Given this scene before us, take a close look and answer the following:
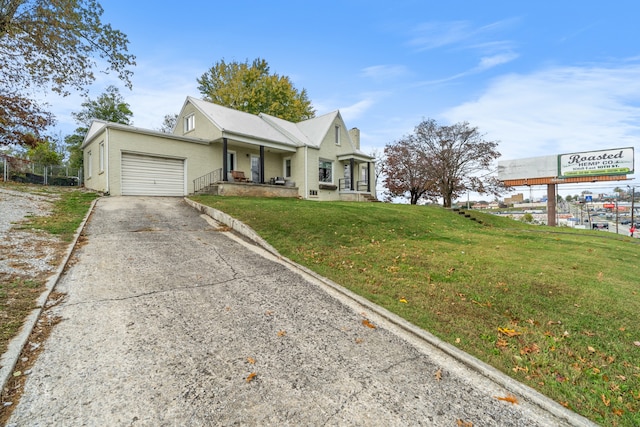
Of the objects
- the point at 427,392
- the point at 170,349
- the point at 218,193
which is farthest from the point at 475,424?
the point at 218,193

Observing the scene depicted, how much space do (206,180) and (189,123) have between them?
4954 millimetres

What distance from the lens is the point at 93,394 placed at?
225cm

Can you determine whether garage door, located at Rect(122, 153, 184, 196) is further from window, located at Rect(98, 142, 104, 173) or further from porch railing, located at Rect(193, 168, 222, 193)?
window, located at Rect(98, 142, 104, 173)

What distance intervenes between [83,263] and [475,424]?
243 inches

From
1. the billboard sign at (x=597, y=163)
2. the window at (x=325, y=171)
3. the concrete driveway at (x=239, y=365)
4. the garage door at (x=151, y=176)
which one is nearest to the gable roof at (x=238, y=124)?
the window at (x=325, y=171)

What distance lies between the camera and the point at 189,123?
19703mm

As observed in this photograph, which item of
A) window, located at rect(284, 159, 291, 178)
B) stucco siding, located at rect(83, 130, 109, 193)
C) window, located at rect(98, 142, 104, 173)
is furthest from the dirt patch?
window, located at rect(284, 159, 291, 178)

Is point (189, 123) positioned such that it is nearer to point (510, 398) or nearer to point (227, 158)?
point (227, 158)

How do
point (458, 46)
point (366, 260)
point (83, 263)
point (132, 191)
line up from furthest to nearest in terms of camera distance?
point (132, 191)
point (458, 46)
point (366, 260)
point (83, 263)

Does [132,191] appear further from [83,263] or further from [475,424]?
[475,424]

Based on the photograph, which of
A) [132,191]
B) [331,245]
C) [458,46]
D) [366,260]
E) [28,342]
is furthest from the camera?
[132,191]

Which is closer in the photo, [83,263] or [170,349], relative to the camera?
[170,349]

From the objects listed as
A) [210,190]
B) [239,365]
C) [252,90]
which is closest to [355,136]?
[252,90]

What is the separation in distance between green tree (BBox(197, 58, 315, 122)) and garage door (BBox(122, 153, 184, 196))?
15.7 m
